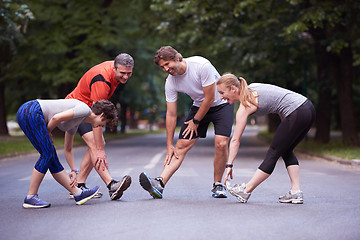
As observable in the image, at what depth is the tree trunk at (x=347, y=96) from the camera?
1947 cm

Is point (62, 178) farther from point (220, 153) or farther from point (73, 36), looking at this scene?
point (73, 36)

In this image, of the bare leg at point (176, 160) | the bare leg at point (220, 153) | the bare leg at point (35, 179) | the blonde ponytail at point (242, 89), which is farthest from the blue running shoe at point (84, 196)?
the blonde ponytail at point (242, 89)

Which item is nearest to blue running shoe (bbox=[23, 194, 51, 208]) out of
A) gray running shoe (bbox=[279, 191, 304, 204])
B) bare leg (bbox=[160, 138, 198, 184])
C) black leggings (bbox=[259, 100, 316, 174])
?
bare leg (bbox=[160, 138, 198, 184])

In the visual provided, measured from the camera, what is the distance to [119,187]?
7281mm

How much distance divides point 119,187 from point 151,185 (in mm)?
409

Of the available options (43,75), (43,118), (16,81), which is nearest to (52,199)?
(43,118)

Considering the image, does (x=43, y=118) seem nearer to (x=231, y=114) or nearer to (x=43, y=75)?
(x=231, y=114)

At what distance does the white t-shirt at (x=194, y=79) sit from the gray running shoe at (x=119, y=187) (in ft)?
3.65

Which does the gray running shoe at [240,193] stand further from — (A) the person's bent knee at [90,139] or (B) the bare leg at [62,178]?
(B) the bare leg at [62,178]

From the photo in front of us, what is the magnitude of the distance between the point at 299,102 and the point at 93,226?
2769mm

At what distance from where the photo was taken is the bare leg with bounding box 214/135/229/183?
24.6ft

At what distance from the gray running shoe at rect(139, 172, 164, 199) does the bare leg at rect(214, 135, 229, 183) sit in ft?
2.49

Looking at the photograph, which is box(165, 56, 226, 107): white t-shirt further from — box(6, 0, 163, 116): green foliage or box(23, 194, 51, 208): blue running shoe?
box(6, 0, 163, 116): green foliage

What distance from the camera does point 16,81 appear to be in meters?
32.7
